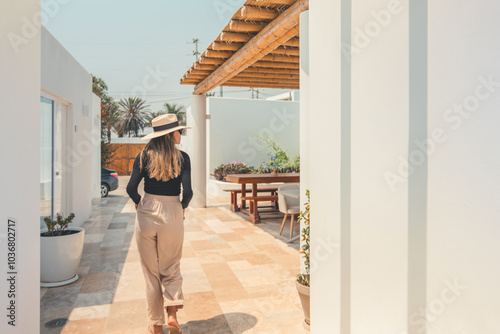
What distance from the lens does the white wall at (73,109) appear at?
5312mm

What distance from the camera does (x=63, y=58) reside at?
5.94m

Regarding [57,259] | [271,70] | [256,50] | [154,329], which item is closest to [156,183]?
[154,329]

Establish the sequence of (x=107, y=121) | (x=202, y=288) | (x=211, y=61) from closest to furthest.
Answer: (x=202, y=288), (x=211, y=61), (x=107, y=121)

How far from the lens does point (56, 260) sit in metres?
3.85

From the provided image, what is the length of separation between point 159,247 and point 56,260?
1.83m

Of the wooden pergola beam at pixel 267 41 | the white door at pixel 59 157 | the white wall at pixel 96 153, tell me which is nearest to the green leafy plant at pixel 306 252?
the wooden pergola beam at pixel 267 41

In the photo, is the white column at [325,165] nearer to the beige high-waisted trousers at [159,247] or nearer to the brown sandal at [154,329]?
the beige high-waisted trousers at [159,247]

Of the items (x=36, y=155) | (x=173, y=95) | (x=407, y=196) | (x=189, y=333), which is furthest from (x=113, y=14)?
(x=173, y=95)

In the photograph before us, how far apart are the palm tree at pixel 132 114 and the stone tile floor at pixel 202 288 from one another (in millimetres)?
26890

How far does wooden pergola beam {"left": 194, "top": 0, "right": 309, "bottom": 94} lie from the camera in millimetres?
4180

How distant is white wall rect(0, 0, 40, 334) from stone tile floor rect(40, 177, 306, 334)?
81cm

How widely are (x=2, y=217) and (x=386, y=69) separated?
2205 millimetres

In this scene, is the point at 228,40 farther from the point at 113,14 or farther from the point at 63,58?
the point at 113,14

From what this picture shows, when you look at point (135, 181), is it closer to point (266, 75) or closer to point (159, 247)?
point (159, 247)
